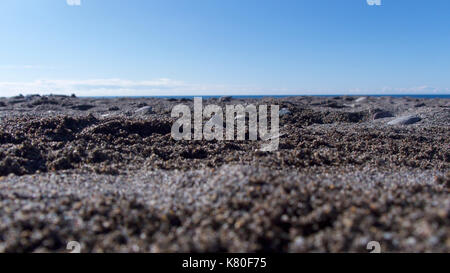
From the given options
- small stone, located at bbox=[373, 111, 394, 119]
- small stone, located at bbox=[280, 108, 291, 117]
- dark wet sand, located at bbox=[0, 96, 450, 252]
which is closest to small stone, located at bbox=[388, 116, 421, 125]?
small stone, located at bbox=[373, 111, 394, 119]

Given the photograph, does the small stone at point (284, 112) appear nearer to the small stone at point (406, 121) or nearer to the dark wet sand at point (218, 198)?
the small stone at point (406, 121)

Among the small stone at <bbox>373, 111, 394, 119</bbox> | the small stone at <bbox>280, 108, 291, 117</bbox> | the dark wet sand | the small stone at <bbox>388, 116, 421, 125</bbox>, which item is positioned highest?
the small stone at <bbox>280, 108, 291, 117</bbox>

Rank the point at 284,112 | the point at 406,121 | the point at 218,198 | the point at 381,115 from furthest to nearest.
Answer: the point at 381,115 → the point at 284,112 → the point at 406,121 → the point at 218,198

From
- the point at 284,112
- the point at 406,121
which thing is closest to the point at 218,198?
the point at 284,112

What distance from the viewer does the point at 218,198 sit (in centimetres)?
400

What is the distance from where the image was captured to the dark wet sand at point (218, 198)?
3.13m

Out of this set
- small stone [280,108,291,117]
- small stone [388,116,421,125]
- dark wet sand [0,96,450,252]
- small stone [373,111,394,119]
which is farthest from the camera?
small stone [373,111,394,119]

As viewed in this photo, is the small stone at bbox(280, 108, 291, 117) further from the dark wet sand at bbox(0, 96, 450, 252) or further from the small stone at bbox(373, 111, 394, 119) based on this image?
the dark wet sand at bbox(0, 96, 450, 252)

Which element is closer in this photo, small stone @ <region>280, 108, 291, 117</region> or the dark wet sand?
the dark wet sand

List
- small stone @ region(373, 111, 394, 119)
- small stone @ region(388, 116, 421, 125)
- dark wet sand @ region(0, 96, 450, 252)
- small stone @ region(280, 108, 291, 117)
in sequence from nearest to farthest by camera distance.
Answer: dark wet sand @ region(0, 96, 450, 252), small stone @ region(388, 116, 421, 125), small stone @ region(280, 108, 291, 117), small stone @ region(373, 111, 394, 119)

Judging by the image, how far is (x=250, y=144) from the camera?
834 cm

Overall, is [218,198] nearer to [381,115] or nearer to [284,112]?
[284,112]

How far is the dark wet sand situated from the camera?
3135mm
